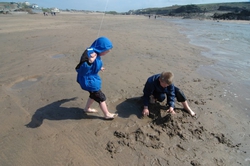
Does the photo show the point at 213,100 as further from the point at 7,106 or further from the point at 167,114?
the point at 7,106

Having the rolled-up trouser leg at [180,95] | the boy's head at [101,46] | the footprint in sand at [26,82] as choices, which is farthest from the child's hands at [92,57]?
the footprint in sand at [26,82]

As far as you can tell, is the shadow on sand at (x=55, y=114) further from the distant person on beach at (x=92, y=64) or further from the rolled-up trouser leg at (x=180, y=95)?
the rolled-up trouser leg at (x=180, y=95)

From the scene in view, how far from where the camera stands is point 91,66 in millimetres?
2963

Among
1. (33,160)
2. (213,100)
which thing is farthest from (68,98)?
(213,100)

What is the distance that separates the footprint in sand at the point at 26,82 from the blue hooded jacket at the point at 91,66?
2544mm

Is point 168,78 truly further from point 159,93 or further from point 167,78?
point 159,93

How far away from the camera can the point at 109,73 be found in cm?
586

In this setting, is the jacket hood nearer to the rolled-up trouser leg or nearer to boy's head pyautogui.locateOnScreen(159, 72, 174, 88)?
boy's head pyautogui.locateOnScreen(159, 72, 174, 88)

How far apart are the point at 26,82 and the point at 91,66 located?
3.02 meters

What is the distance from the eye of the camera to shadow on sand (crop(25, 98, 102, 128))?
3381mm

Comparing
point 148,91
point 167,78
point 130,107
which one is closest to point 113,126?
point 130,107

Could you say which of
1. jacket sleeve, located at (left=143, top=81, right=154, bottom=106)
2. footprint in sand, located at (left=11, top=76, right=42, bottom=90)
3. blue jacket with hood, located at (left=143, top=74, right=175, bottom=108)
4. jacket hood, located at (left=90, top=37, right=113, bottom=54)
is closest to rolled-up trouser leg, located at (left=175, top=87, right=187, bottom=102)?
blue jacket with hood, located at (left=143, top=74, right=175, bottom=108)

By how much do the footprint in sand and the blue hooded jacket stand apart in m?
2.54

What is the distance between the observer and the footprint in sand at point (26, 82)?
4781 millimetres
